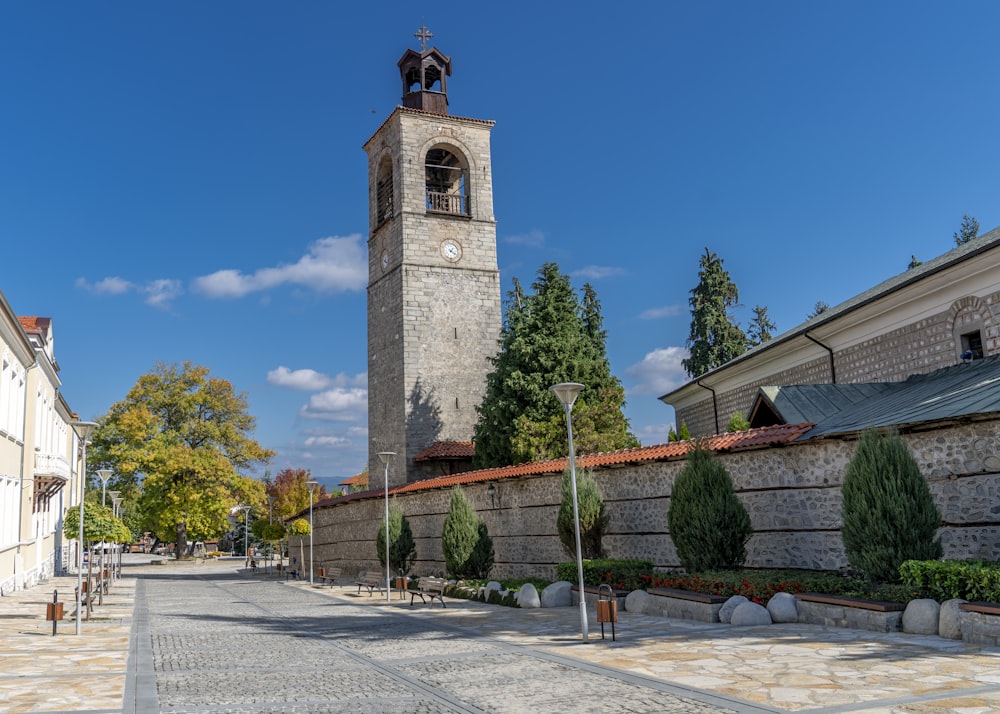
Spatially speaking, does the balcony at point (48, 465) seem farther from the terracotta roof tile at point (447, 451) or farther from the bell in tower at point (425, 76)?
the bell in tower at point (425, 76)

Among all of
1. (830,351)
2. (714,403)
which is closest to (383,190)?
(714,403)

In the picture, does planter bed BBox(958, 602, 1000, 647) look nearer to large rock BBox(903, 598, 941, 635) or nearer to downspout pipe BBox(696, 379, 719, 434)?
large rock BBox(903, 598, 941, 635)

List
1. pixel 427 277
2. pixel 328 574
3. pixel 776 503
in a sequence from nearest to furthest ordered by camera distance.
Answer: pixel 776 503 < pixel 328 574 < pixel 427 277

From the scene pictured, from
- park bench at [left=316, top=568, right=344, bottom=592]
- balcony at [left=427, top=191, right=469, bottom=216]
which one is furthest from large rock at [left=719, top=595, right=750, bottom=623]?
balcony at [left=427, top=191, right=469, bottom=216]

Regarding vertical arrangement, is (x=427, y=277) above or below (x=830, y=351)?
above

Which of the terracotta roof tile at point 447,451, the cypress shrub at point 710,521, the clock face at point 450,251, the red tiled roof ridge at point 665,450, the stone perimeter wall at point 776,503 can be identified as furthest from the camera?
the clock face at point 450,251

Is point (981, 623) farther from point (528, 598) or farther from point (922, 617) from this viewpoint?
point (528, 598)

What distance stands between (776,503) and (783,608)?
10.2 ft

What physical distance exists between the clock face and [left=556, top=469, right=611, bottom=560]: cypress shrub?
19.2m

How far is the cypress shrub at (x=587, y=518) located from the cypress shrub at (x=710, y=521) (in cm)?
311

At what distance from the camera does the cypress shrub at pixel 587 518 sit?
1755 cm

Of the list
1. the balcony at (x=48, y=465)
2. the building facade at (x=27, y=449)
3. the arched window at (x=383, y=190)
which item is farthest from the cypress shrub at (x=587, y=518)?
the arched window at (x=383, y=190)

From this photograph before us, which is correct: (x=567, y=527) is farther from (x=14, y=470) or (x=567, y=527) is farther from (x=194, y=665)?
(x=14, y=470)

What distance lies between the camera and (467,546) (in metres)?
21.0
